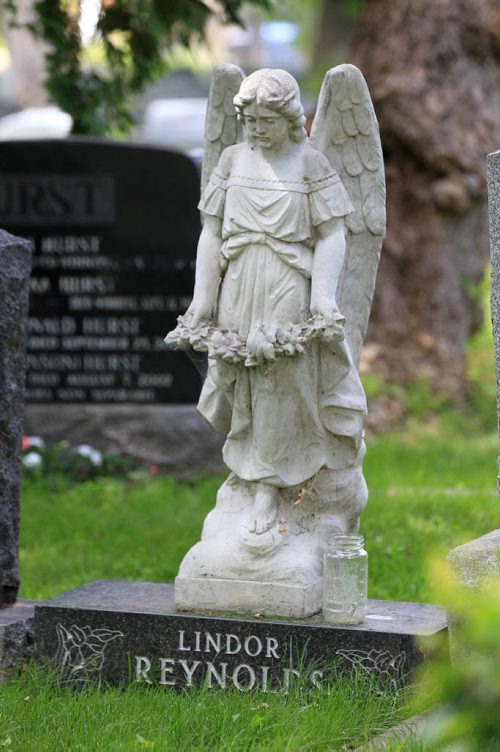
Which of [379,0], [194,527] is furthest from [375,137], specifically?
[379,0]

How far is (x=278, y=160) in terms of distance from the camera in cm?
477

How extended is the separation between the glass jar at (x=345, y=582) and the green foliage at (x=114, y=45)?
4.47m

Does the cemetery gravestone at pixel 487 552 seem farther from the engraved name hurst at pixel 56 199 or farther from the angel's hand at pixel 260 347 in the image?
the engraved name hurst at pixel 56 199

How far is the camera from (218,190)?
15.9ft

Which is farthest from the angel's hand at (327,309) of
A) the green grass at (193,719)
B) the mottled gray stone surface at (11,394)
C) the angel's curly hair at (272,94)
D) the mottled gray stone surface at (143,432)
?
the mottled gray stone surface at (143,432)

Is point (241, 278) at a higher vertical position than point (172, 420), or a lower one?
higher

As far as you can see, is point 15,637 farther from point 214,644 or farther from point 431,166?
point 431,166

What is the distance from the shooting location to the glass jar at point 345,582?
4633 mm

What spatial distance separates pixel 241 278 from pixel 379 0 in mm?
7173

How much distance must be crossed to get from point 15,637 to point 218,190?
6.20ft

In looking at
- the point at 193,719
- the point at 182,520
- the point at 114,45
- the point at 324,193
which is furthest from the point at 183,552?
the point at 114,45

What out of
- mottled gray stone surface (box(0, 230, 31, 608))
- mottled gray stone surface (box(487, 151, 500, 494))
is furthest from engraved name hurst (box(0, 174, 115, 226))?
mottled gray stone surface (box(487, 151, 500, 494))

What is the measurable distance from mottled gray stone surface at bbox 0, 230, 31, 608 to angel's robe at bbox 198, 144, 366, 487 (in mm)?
930

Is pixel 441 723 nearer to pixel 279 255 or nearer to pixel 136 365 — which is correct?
pixel 279 255
